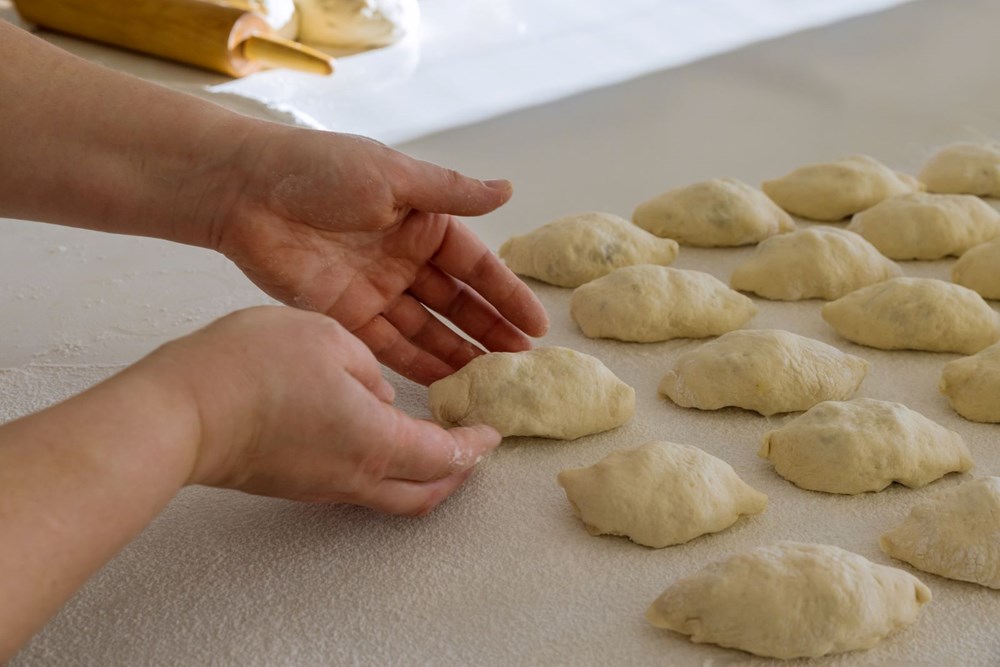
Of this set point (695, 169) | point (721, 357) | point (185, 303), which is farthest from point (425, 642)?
point (695, 169)

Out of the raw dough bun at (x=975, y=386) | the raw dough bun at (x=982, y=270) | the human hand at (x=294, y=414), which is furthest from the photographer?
the raw dough bun at (x=982, y=270)

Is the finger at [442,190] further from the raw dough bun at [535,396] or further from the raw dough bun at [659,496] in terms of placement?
the raw dough bun at [659,496]

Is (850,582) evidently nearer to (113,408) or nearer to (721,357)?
(721,357)

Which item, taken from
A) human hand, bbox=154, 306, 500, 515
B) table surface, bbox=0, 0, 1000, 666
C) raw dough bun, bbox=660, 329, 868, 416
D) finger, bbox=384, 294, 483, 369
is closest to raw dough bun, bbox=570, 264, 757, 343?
table surface, bbox=0, 0, 1000, 666

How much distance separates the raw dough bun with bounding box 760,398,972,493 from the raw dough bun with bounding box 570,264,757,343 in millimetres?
365

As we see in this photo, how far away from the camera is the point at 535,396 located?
165 cm

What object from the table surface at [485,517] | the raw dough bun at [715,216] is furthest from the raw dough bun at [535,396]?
the raw dough bun at [715,216]

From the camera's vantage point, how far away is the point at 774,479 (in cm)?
160

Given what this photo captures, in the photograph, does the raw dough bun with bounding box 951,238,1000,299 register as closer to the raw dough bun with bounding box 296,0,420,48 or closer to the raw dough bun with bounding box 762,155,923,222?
the raw dough bun with bounding box 762,155,923,222

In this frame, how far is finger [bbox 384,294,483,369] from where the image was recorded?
5.87 feet

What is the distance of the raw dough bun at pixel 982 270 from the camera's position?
2.05m

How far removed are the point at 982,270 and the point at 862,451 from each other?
71 centimetres

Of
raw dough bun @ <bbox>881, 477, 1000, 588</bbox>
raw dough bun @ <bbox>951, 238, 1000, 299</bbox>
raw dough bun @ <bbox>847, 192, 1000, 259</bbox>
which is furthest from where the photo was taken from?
raw dough bun @ <bbox>847, 192, 1000, 259</bbox>

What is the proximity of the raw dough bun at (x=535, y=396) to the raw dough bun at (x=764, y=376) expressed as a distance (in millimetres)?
114
